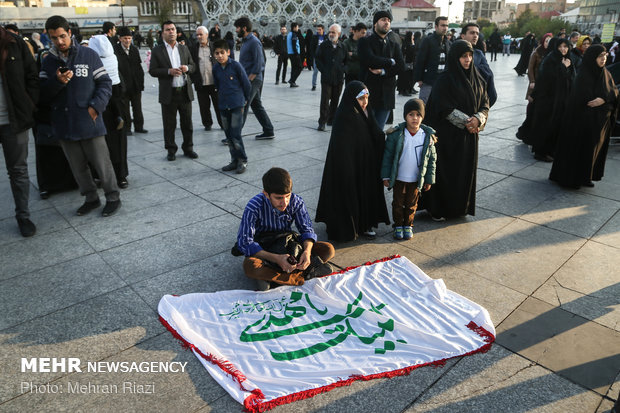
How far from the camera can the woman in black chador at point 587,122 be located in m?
5.56

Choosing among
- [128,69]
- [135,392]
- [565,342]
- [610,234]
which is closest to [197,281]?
[135,392]

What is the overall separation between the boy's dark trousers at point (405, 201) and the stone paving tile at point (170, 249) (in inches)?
64.7

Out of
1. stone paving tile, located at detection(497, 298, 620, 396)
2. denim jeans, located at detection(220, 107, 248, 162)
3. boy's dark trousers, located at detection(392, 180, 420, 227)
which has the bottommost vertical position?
stone paving tile, located at detection(497, 298, 620, 396)

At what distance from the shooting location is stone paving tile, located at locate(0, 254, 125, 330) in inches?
132

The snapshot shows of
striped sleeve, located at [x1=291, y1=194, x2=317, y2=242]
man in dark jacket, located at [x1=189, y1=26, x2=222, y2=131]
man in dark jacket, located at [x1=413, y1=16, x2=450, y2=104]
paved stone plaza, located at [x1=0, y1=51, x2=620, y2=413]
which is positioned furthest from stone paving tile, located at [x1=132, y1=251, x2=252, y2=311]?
man in dark jacket, located at [x1=413, y1=16, x2=450, y2=104]

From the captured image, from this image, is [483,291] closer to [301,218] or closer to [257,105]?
[301,218]

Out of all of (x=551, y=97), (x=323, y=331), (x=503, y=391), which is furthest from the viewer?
(x=551, y=97)

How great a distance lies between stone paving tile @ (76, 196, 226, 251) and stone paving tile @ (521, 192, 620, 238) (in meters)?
3.55

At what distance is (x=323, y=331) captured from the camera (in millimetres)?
3037

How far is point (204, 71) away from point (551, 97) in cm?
590

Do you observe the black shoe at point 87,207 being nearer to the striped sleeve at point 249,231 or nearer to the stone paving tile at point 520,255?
the striped sleeve at point 249,231

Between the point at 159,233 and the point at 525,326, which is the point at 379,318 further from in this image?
the point at 159,233

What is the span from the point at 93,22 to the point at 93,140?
8175 centimetres

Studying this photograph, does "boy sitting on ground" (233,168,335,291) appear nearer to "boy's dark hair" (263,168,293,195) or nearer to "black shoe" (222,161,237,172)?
"boy's dark hair" (263,168,293,195)
